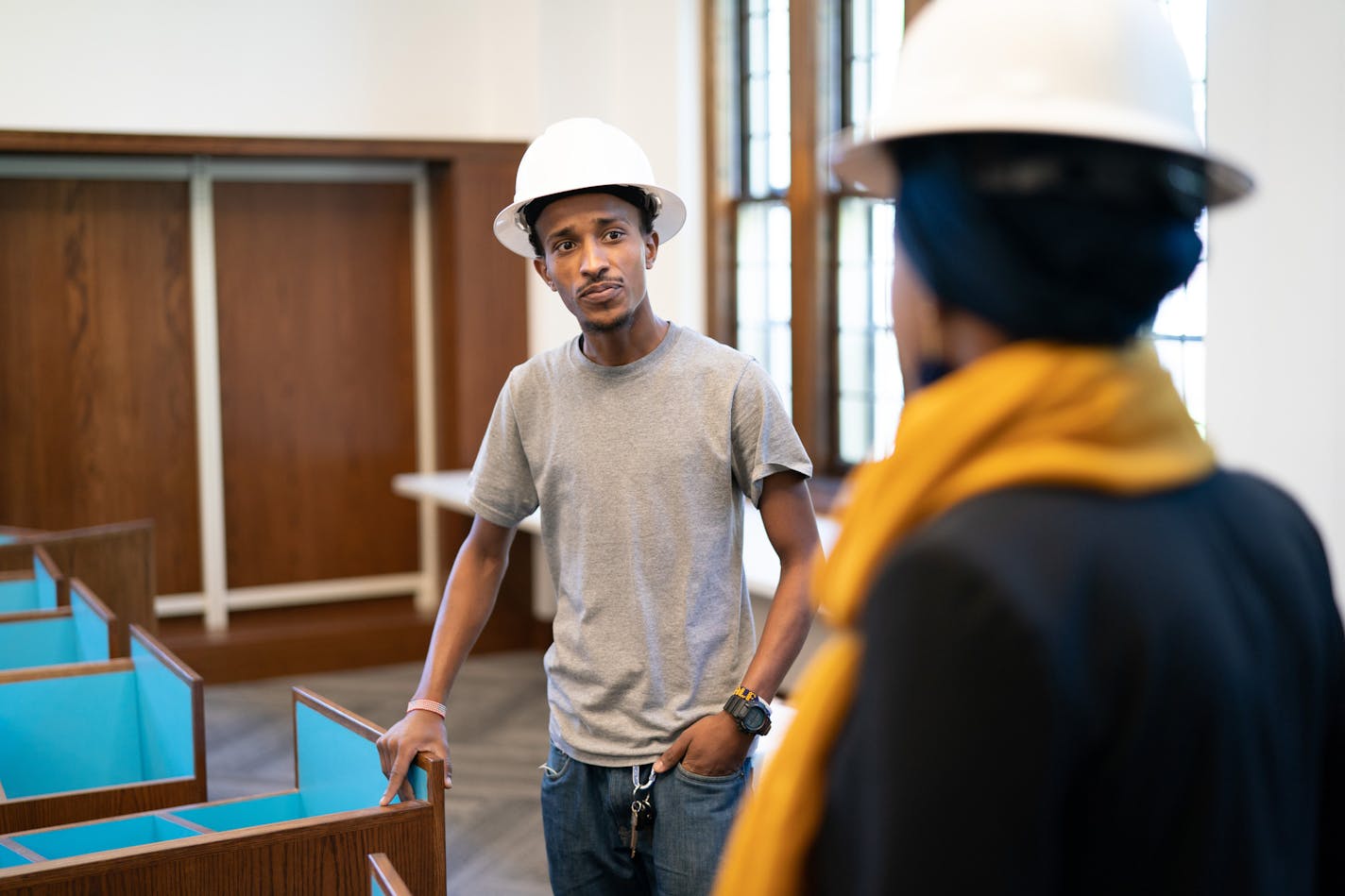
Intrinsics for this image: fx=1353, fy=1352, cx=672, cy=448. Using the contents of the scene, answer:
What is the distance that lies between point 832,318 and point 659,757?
158 inches

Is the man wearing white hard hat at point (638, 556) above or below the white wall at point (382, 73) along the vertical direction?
below

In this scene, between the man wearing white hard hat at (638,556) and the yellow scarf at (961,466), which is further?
the man wearing white hard hat at (638,556)

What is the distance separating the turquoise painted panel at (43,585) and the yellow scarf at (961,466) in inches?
125

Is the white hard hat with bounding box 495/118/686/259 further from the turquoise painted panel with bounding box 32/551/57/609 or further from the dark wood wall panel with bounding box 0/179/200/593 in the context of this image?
the dark wood wall panel with bounding box 0/179/200/593

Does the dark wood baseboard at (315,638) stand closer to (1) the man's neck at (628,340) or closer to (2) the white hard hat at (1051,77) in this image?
(1) the man's neck at (628,340)

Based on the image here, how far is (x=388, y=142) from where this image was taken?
5.95 meters

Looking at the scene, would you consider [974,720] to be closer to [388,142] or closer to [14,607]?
[14,607]

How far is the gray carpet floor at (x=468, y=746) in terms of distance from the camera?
3828 millimetres

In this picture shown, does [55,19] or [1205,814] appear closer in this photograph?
[1205,814]

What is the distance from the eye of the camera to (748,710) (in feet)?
5.68

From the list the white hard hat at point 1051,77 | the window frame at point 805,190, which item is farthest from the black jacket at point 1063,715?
the window frame at point 805,190

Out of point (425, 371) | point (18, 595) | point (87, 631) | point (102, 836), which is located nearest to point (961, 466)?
point (102, 836)

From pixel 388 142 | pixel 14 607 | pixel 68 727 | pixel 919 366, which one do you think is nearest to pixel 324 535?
A: pixel 388 142

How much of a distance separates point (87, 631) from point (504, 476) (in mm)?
1619
